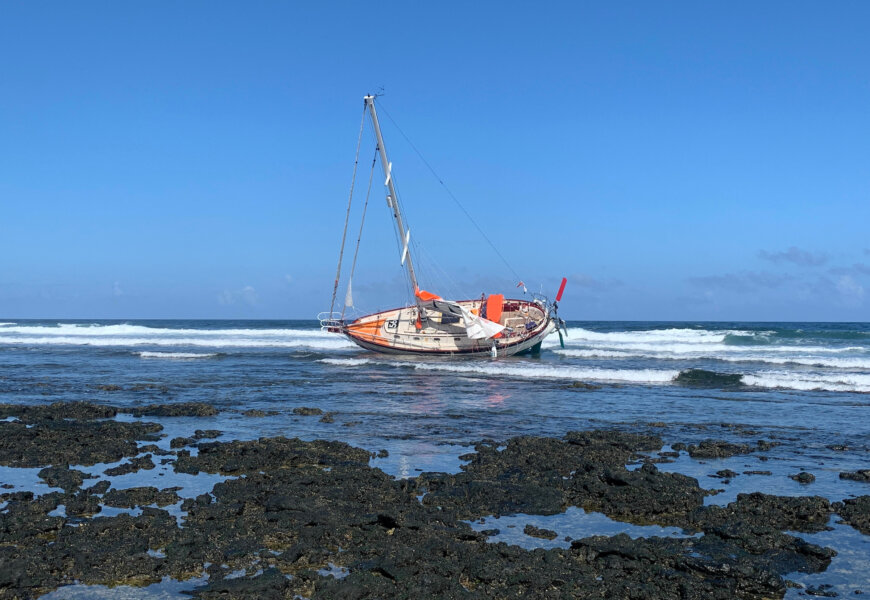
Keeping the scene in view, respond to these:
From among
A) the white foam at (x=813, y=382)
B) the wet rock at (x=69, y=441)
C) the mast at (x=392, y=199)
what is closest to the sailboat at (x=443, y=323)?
the mast at (x=392, y=199)

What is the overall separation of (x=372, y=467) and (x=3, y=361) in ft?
117

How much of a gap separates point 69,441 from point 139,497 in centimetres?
539

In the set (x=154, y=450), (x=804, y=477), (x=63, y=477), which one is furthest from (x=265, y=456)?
(x=804, y=477)

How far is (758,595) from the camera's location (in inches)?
289

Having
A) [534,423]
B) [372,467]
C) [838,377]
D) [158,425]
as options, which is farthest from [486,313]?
[372,467]

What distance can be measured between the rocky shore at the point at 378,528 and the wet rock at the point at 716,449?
1.03 m

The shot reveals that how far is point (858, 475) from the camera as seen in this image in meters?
12.3

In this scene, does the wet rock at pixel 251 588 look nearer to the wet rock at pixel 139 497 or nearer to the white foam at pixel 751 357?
the wet rock at pixel 139 497

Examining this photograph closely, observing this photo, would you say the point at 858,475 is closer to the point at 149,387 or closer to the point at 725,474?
the point at 725,474

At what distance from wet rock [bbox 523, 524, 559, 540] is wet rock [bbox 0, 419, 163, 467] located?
8566mm

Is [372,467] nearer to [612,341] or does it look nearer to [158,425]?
[158,425]

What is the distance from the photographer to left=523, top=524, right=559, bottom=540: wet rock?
9.05 metres

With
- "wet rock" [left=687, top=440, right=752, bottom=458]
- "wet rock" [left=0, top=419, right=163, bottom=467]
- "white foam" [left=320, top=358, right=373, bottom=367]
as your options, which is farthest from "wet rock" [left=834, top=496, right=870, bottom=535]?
"white foam" [left=320, top=358, right=373, bottom=367]

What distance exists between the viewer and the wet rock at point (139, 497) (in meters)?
10.3
